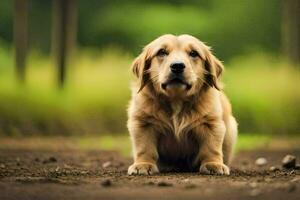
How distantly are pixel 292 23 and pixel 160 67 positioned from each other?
35.4 feet

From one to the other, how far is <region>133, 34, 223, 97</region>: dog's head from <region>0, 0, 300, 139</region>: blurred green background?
688cm

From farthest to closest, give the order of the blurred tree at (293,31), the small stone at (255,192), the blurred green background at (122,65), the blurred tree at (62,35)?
the blurred tree at (293,31) < the blurred tree at (62,35) < the blurred green background at (122,65) < the small stone at (255,192)

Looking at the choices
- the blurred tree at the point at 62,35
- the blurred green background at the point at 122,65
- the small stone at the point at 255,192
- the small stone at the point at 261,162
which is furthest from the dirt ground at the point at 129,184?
the blurred tree at the point at 62,35

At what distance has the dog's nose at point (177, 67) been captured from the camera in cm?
622

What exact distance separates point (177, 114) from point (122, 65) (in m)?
9.58

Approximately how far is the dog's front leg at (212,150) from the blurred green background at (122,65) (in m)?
7.17

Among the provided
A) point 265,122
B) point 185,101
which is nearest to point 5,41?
point 265,122

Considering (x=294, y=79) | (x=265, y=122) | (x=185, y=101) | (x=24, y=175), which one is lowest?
(x=24, y=175)

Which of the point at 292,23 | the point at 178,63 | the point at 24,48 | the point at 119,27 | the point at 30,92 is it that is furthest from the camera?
the point at 119,27

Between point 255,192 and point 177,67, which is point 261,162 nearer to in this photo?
point 177,67

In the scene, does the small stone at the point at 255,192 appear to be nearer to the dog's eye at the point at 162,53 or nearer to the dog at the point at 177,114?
the dog at the point at 177,114

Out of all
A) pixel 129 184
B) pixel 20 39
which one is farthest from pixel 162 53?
pixel 20 39

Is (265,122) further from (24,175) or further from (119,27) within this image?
(24,175)

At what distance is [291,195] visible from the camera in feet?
15.9
